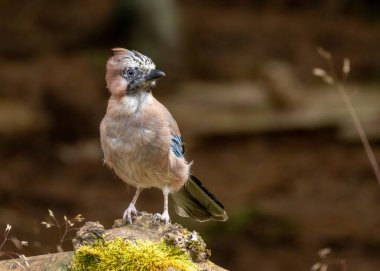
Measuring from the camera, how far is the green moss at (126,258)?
4.99 metres

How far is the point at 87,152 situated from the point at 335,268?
213 inches

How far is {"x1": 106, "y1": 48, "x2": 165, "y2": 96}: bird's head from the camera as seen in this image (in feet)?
20.3

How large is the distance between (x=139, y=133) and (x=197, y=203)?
0.69 m

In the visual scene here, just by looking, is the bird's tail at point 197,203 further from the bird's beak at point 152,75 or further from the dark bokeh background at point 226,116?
the dark bokeh background at point 226,116

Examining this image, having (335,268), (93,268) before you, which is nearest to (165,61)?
(335,268)

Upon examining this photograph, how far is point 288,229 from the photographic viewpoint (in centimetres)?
1265

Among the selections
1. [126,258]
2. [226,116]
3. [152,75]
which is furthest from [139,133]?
[226,116]

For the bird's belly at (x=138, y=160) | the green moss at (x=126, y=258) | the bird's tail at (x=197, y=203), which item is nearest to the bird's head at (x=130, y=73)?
the bird's belly at (x=138, y=160)

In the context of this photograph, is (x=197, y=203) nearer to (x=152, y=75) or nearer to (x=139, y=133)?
(x=139, y=133)

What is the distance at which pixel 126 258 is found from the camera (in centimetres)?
501

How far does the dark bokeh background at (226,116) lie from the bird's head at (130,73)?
9.43 ft

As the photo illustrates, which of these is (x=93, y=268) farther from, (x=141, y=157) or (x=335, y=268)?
(x=335, y=268)

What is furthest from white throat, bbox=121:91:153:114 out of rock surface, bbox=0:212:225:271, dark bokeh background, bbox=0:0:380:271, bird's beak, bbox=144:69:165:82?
dark bokeh background, bbox=0:0:380:271

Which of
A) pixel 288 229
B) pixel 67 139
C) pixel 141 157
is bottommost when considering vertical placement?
pixel 141 157
